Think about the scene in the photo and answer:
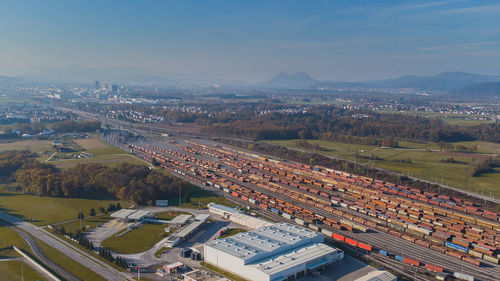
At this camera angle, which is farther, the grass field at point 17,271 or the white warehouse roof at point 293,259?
the grass field at point 17,271

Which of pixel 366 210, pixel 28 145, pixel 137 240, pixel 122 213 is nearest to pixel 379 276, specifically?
pixel 366 210

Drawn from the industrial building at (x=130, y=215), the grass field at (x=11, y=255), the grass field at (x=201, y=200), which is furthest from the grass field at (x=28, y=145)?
the industrial building at (x=130, y=215)

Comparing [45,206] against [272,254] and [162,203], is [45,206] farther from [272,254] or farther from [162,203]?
[272,254]

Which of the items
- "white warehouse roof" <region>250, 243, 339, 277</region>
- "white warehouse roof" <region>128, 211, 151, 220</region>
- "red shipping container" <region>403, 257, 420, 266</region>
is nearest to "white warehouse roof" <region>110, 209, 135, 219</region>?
"white warehouse roof" <region>128, 211, 151, 220</region>

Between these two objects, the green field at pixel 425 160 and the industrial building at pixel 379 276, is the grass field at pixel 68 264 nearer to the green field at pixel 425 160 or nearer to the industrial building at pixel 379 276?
the industrial building at pixel 379 276

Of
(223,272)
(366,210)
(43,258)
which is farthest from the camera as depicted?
(366,210)

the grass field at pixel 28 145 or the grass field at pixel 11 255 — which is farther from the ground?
the grass field at pixel 28 145
